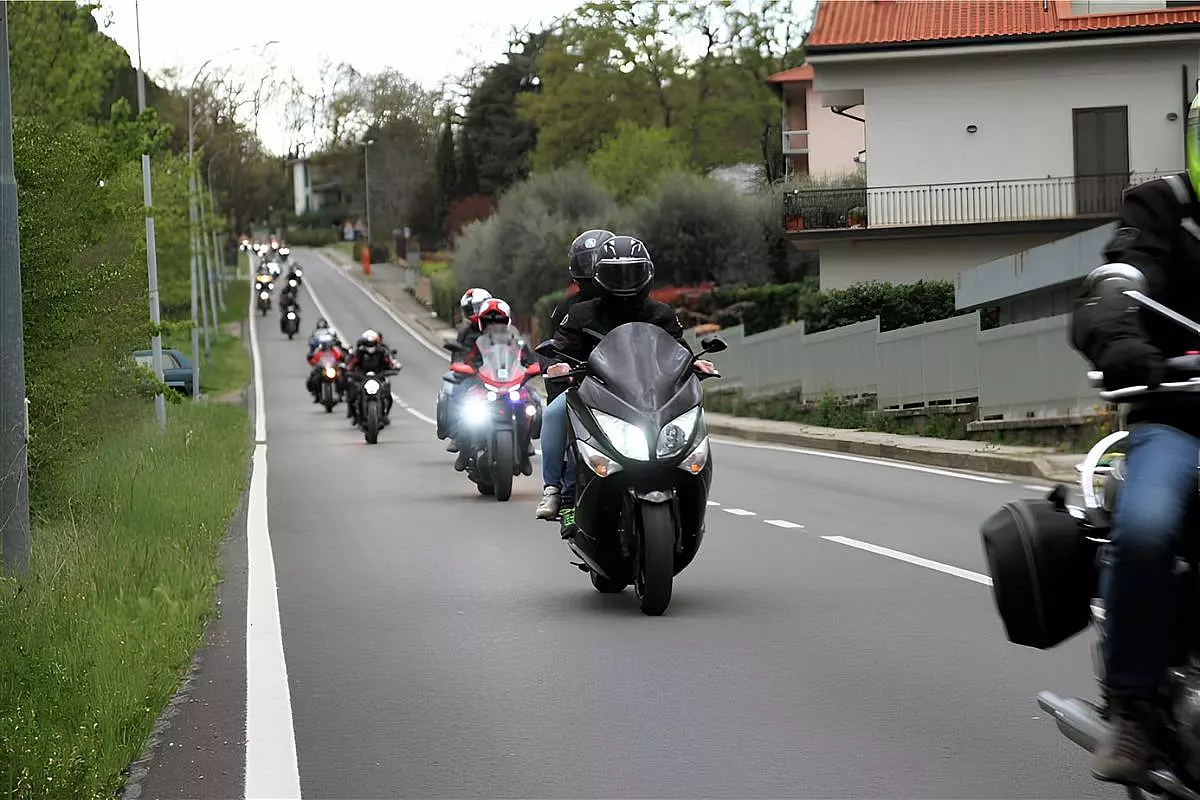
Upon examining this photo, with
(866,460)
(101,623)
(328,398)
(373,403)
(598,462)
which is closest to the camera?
Answer: (101,623)

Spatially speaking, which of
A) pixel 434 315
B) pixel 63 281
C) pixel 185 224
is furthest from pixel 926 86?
pixel 434 315

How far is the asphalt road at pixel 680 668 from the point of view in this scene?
6.27m

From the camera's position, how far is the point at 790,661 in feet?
27.2

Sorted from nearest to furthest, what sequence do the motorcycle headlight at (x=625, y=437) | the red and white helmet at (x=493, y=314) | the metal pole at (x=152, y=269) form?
1. the motorcycle headlight at (x=625, y=437)
2. the red and white helmet at (x=493, y=314)
3. the metal pole at (x=152, y=269)

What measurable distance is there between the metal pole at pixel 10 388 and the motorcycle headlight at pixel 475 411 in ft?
22.3

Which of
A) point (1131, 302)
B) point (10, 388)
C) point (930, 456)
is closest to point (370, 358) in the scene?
point (930, 456)

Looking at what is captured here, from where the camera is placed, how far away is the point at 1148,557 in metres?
4.62

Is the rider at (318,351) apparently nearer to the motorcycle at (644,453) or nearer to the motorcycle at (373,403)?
the motorcycle at (373,403)

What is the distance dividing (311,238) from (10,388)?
568 ft

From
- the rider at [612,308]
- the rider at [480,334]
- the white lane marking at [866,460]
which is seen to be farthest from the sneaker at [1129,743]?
the white lane marking at [866,460]

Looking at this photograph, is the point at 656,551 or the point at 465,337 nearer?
the point at 656,551

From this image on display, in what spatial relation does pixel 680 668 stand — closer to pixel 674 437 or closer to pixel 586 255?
pixel 674 437

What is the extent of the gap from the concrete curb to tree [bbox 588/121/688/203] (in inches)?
2140

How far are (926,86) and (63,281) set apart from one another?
110 ft
